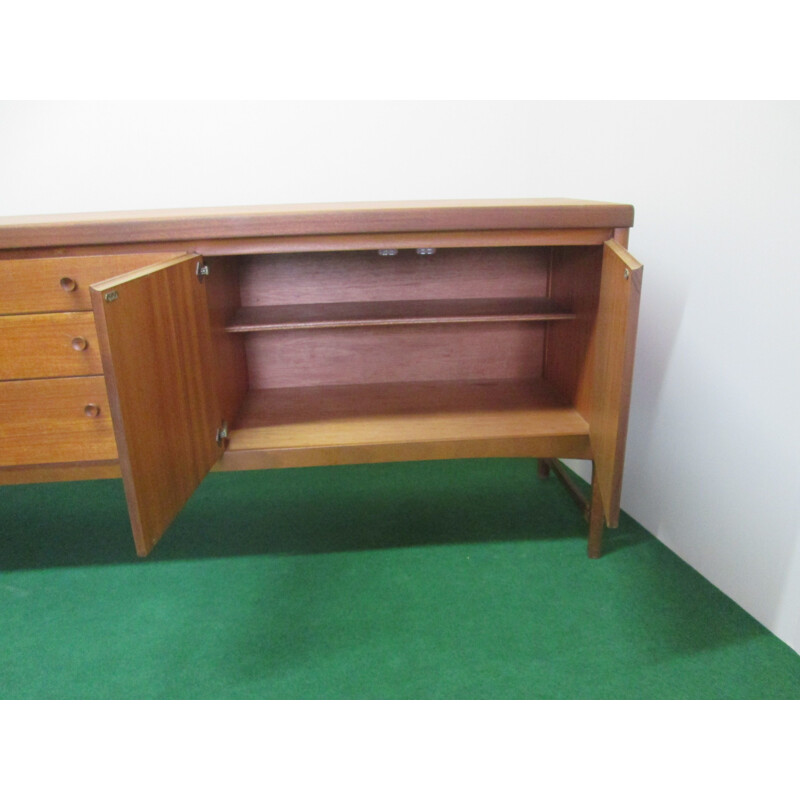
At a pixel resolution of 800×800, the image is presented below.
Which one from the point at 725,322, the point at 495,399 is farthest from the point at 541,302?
the point at 725,322

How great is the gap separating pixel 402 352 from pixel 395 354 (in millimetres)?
22

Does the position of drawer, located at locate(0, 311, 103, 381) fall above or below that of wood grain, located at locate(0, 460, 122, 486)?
above

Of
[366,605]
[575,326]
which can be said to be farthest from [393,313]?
[366,605]

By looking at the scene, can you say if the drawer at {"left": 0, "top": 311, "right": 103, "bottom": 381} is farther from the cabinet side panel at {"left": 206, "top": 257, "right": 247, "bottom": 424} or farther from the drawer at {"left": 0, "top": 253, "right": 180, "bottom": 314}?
the cabinet side panel at {"left": 206, "top": 257, "right": 247, "bottom": 424}

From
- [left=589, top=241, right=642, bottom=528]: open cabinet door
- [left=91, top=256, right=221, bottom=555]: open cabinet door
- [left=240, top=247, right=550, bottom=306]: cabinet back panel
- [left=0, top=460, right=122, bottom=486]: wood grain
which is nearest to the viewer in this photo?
[left=91, top=256, right=221, bottom=555]: open cabinet door

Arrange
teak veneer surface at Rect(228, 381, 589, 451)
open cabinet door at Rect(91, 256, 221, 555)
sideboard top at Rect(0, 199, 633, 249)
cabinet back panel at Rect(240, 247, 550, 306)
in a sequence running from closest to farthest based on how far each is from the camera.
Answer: open cabinet door at Rect(91, 256, 221, 555) < sideboard top at Rect(0, 199, 633, 249) < teak veneer surface at Rect(228, 381, 589, 451) < cabinet back panel at Rect(240, 247, 550, 306)

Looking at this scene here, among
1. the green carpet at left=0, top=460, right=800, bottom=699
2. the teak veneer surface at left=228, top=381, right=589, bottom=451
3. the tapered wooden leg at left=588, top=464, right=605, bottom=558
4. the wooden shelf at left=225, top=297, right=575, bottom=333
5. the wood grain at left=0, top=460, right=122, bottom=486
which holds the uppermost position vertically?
the wooden shelf at left=225, top=297, right=575, bottom=333

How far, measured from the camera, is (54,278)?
1.24 meters

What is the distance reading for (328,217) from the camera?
1.25 m

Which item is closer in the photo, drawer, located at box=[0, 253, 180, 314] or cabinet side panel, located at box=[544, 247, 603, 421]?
drawer, located at box=[0, 253, 180, 314]

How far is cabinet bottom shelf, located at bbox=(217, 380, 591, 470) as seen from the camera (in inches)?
56.6

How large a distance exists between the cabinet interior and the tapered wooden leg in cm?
12

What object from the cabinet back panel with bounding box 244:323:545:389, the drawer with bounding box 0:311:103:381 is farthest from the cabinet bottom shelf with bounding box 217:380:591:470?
the drawer with bounding box 0:311:103:381

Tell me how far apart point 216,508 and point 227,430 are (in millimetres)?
530
